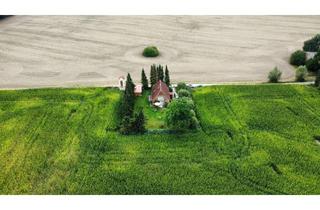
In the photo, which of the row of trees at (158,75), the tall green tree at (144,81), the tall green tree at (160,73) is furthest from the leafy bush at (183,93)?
the tall green tree at (144,81)

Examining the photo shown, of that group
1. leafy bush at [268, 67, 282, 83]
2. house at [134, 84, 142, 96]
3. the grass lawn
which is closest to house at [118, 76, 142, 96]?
house at [134, 84, 142, 96]

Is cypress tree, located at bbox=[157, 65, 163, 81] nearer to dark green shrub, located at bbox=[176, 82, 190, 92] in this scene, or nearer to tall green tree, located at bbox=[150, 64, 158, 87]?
tall green tree, located at bbox=[150, 64, 158, 87]

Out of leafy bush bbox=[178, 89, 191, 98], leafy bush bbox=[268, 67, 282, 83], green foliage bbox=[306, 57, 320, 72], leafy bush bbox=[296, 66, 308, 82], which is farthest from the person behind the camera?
green foliage bbox=[306, 57, 320, 72]

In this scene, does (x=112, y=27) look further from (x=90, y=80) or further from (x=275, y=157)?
(x=275, y=157)

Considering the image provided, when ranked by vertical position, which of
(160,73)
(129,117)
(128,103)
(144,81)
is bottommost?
(129,117)

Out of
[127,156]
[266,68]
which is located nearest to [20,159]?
[127,156]

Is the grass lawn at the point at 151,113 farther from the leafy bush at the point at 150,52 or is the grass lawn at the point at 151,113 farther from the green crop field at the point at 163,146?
the leafy bush at the point at 150,52

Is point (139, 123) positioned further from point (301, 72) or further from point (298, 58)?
point (298, 58)

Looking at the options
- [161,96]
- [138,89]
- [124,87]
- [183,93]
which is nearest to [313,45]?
[183,93]
